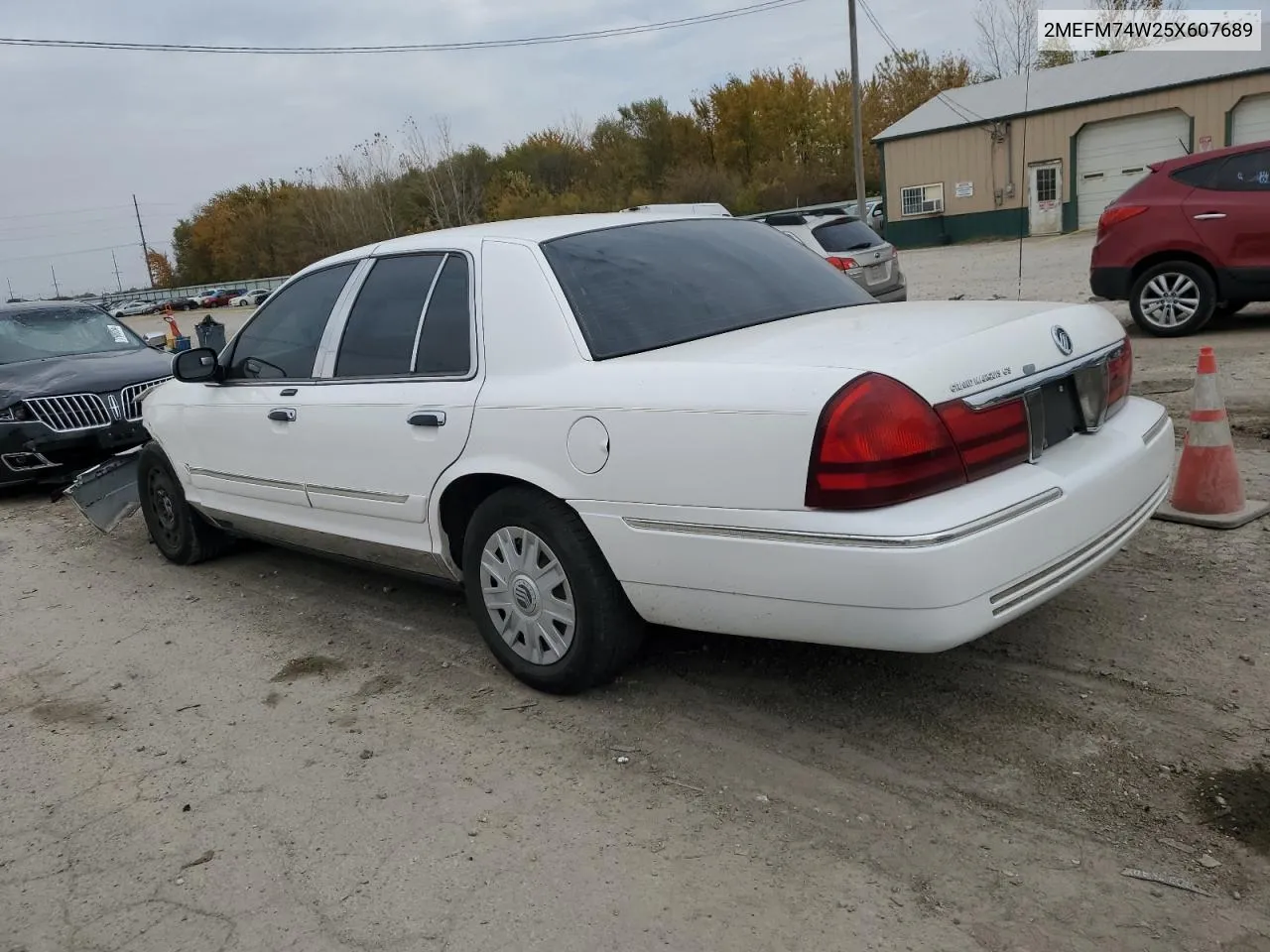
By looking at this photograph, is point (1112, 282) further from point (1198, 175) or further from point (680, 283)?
point (680, 283)

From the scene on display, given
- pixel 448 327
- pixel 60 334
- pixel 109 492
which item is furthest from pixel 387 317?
pixel 60 334

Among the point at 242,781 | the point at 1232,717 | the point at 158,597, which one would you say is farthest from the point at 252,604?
the point at 1232,717

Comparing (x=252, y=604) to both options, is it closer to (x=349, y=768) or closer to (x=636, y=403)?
(x=349, y=768)

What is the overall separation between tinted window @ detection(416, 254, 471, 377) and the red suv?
7582 mm

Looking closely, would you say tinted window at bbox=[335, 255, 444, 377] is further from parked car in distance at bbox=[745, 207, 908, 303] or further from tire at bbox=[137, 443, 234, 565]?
parked car in distance at bbox=[745, 207, 908, 303]

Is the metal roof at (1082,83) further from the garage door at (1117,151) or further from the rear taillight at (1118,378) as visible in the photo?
the rear taillight at (1118,378)

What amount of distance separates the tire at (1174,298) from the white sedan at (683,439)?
6343 mm

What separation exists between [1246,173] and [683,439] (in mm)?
8089

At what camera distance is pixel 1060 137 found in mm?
29641

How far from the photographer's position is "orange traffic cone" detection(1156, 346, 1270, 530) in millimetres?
4637

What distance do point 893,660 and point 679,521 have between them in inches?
46.2

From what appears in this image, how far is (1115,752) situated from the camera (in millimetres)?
2975

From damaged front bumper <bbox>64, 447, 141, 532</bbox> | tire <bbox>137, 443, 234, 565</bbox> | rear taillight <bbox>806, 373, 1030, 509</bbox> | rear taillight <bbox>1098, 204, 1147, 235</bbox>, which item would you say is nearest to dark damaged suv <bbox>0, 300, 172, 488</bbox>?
damaged front bumper <bbox>64, 447, 141, 532</bbox>

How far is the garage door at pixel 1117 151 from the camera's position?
27781 millimetres
